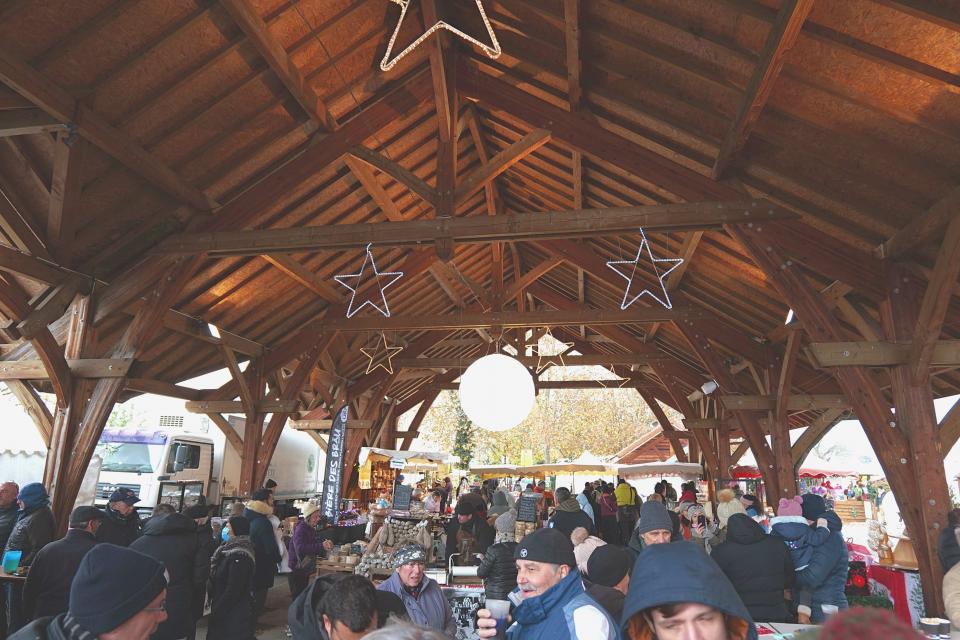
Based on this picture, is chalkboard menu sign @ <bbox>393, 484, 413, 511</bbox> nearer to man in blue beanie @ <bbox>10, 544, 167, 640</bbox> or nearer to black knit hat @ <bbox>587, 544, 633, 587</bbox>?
black knit hat @ <bbox>587, 544, 633, 587</bbox>

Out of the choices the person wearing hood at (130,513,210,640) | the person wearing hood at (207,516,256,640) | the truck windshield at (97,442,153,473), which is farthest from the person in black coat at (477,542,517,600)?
the truck windshield at (97,442,153,473)

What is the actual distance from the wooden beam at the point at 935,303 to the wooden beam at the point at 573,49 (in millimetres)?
3340

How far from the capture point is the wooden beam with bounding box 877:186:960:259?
4.63 meters

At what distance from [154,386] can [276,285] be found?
2.46m

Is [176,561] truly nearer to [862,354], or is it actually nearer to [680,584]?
[680,584]

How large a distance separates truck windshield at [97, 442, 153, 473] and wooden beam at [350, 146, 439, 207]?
20.4ft

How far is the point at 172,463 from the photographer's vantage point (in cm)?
980

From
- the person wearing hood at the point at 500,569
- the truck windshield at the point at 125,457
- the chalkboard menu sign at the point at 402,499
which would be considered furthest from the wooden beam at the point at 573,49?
the truck windshield at the point at 125,457

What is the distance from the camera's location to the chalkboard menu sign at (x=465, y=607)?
3359 mm

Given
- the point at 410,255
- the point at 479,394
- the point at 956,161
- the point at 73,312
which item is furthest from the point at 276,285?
the point at 956,161

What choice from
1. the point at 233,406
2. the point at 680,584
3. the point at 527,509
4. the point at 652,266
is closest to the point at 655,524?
the point at 680,584

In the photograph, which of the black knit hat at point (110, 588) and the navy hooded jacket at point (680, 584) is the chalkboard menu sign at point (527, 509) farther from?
the navy hooded jacket at point (680, 584)

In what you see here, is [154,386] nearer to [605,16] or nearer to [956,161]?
[605,16]

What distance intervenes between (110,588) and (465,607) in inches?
84.8
